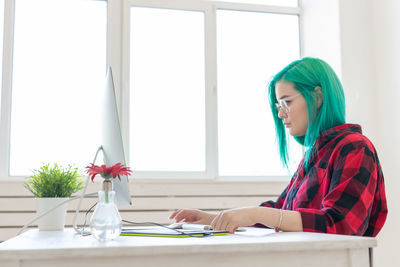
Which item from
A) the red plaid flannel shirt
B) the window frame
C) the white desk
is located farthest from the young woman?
the window frame

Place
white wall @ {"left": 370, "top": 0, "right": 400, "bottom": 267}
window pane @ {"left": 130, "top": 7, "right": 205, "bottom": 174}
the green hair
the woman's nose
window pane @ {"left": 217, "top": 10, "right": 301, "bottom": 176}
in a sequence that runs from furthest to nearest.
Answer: window pane @ {"left": 217, "top": 10, "right": 301, "bottom": 176}, window pane @ {"left": 130, "top": 7, "right": 205, "bottom": 174}, white wall @ {"left": 370, "top": 0, "right": 400, "bottom": 267}, the woman's nose, the green hair

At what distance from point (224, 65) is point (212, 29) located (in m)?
0.26

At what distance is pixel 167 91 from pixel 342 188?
6.67 ft

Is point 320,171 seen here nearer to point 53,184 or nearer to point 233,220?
point 233,220

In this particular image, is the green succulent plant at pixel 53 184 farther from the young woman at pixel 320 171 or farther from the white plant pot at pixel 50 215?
the young woman at pixel 320 171

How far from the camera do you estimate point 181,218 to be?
1605mm

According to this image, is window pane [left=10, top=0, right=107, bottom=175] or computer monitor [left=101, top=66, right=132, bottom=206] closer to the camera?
computer monitor [left=101, top=66, right=132, bottom=206]

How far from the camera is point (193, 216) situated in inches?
63.6

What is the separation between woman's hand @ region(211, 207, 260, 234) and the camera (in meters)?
1.19

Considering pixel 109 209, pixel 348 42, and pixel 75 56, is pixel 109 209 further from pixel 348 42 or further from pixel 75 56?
pixel 348 42

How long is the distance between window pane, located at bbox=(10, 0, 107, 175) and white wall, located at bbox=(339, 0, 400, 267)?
64.3 inches

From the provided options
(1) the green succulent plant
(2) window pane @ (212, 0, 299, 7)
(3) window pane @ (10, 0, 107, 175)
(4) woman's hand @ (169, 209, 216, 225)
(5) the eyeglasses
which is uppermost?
(2) window pane @ (212, 0, 299, 7)

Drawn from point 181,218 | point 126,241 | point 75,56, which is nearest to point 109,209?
point 126,241

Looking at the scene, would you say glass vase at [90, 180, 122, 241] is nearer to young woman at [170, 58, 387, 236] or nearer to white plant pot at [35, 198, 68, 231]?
young woman at [170, 58, 387, 236]
